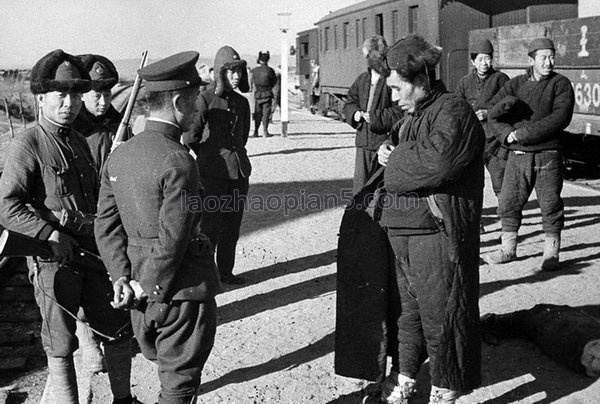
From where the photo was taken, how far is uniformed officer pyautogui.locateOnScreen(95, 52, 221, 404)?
3588 mm

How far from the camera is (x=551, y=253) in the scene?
7410mm

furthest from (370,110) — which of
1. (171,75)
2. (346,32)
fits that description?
(346,32)

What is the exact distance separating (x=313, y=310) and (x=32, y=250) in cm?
299

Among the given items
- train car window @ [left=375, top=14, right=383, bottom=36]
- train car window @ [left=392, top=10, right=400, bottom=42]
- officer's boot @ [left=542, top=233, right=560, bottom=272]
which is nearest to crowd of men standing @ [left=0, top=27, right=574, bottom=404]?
officer's boot @ [left=542, top=233, right=560, bottom=272]

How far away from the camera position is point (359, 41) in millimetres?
26000

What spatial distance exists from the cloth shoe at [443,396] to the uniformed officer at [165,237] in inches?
49.2

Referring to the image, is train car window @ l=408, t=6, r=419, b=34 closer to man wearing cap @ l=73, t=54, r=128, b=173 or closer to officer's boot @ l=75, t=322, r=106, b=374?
man wearing cap @ l=73, t=54, r=128, b=173

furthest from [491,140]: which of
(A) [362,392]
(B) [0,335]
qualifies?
(B) [0,335]

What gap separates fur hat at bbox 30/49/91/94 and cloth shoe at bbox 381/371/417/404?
2.29m

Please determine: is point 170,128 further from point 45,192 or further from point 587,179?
point 587,179

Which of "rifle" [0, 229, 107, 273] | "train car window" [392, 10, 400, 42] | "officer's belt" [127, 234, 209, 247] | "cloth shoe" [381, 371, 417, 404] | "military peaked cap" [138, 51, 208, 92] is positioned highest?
"train car window" [392, 10, 400, 42]

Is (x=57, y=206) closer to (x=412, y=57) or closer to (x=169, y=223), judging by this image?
(x=169, y=223)

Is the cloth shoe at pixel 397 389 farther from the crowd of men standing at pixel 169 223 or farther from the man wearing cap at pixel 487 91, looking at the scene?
the man wearing cap at pixel 487 91

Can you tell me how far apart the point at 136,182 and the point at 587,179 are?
1121 cm
